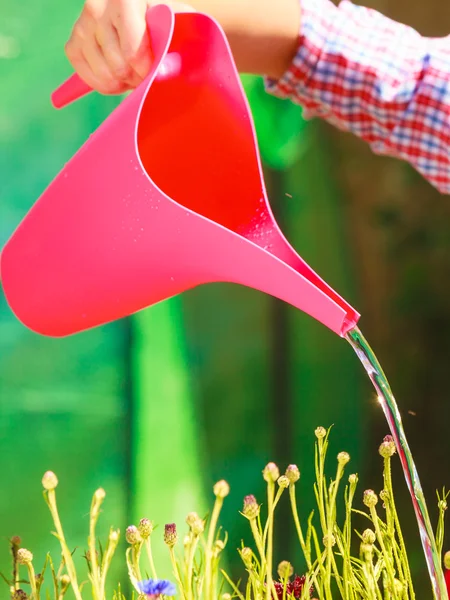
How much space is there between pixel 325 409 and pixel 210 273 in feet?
1.82

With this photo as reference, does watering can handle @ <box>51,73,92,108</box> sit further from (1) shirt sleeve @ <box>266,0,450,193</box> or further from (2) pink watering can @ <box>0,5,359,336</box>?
(1) shirt sleeve @ <box>266,0,450,193</box>

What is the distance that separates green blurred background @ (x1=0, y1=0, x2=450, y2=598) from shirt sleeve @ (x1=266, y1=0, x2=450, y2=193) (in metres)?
0.23

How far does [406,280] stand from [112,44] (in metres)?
0.62

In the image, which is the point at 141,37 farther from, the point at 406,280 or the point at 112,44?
the point at 406,280

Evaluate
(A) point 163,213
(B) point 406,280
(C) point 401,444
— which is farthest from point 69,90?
(B) point 406,280

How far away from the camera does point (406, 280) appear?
3.30 feet

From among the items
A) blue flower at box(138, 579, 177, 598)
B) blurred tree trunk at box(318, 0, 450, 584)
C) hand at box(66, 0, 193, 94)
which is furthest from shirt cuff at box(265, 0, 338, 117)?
blue flower at box(138, 579, 177, 598)

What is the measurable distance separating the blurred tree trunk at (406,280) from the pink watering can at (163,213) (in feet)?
1.53

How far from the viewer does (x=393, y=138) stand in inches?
28.4

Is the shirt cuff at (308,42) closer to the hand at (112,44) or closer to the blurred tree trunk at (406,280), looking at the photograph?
the hand at (112,44)

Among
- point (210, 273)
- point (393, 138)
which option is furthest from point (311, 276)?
point (393, 138)

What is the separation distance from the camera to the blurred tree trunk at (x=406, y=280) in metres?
0.99

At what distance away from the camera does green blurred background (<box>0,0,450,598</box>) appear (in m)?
0.81

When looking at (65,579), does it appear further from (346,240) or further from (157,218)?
(346,240)
